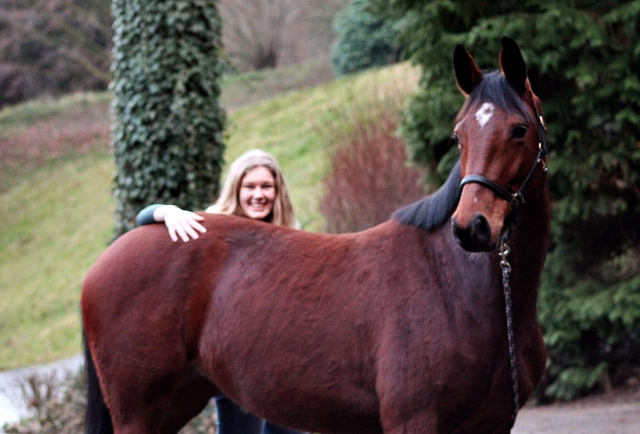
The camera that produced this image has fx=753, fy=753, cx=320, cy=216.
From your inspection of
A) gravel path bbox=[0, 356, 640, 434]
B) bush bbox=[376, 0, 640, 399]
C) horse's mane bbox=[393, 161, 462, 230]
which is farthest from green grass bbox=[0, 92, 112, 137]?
horse's mane bbox=[393, 161, 462, 230]

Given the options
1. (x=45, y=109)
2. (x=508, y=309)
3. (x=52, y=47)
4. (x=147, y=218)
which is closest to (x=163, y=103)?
(x=147, y=218)

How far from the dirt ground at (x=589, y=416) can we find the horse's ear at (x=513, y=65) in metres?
3.29

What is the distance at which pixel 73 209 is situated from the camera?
19.9m

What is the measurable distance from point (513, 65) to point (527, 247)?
0.65m

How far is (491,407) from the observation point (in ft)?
8.73

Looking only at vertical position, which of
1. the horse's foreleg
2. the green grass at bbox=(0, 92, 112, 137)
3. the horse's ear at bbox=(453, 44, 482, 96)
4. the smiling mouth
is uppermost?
the horse's ear at bbox=(453, 44, 482, 96)

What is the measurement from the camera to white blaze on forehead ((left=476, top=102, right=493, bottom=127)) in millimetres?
2570

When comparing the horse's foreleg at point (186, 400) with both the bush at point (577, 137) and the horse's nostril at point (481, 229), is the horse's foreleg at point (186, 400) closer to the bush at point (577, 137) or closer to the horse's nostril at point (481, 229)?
the horse's nostril at point (481, 229)

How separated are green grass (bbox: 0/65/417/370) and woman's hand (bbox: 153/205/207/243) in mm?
5559

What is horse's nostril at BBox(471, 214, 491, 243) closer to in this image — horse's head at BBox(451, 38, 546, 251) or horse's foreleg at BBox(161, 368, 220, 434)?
horse's head at BBox(451, 38, 546, 251)

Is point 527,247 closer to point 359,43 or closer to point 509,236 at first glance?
point 509,236

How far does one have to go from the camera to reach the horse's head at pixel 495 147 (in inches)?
96.2

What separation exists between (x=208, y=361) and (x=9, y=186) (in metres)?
22.4

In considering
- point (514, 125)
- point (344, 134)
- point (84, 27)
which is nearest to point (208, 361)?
point (514, 125)
